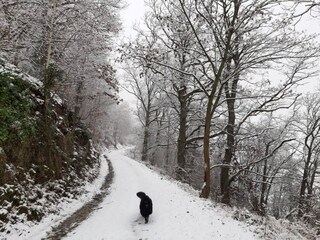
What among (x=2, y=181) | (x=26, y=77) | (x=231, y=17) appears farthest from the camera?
(x=26, y=77)

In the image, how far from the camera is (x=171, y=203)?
40.5 ft

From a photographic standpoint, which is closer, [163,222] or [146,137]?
[163,222]

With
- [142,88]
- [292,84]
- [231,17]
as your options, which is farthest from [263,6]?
[142,88]

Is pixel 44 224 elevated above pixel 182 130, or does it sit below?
below

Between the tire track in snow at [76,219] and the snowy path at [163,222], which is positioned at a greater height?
the snowy path at [163,222]

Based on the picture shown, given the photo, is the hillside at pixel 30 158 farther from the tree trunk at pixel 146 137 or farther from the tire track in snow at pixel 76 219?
the tree trunk at pixel 146 137

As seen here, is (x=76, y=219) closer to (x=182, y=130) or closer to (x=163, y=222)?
(x=163, y=222)

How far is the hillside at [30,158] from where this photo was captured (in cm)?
964

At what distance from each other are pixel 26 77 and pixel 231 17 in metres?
10.3

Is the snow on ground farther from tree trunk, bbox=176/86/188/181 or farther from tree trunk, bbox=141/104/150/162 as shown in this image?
tree trunk, bbox=141/104/150/162

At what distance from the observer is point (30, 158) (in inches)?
468

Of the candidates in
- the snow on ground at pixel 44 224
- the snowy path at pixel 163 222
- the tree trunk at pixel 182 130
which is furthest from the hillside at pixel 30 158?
the tree trunk at pixel 182 130

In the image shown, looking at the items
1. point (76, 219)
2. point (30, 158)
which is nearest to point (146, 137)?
point (30, 158)

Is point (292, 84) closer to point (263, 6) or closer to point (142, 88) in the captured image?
point (263, 6)
